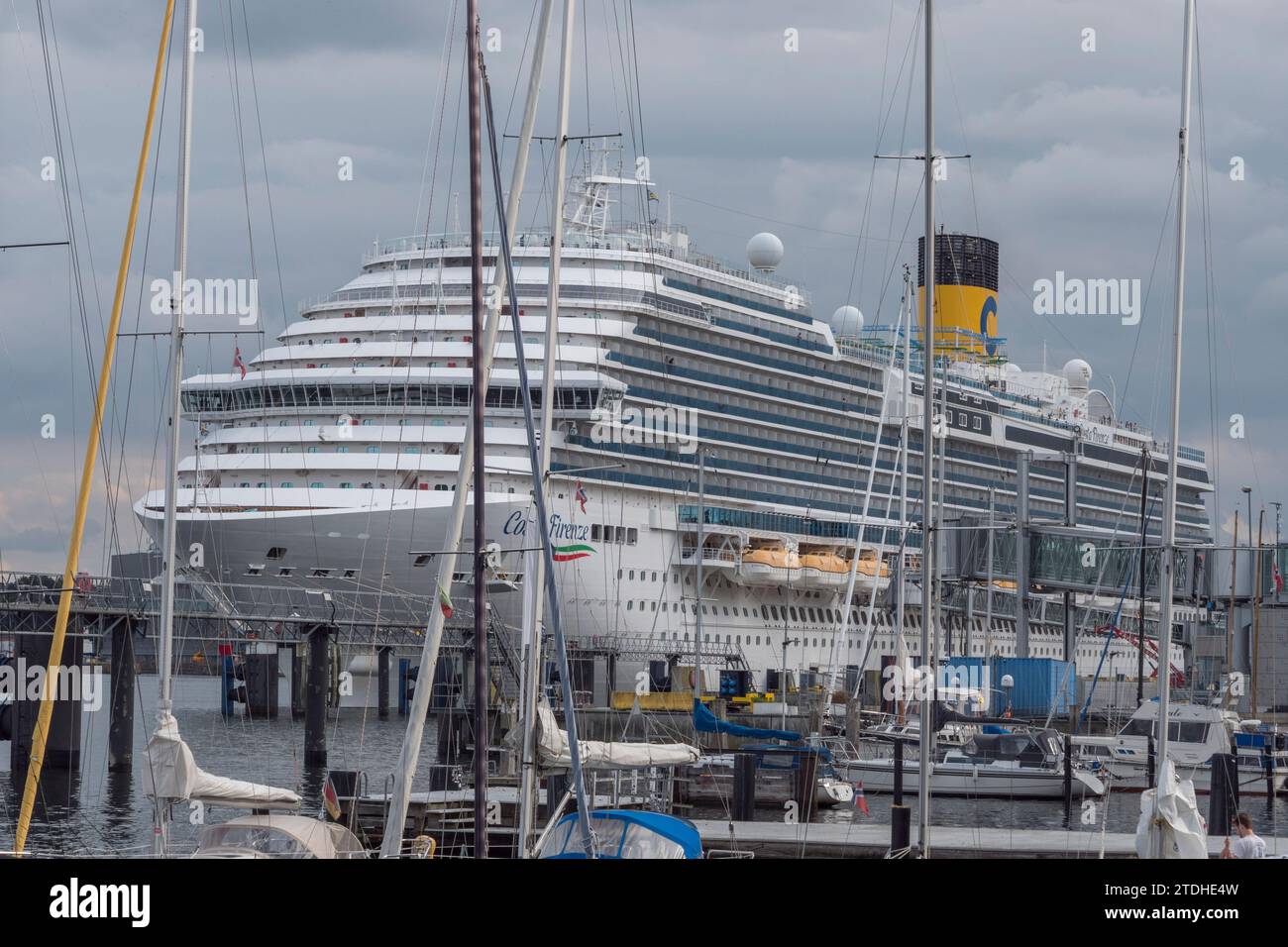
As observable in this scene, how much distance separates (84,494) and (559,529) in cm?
2942

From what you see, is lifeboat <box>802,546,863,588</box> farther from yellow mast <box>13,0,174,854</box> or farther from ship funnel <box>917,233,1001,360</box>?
yellow mast <box>13,0,174,854</box>

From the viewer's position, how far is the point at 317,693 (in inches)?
1681

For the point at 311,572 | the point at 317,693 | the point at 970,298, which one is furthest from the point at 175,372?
the point at 970,298

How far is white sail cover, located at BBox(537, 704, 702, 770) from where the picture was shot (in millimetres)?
17250

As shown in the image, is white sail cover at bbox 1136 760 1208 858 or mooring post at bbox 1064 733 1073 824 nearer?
white sail cover at bbox 1136 760 1208 858

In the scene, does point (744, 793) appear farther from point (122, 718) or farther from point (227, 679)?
point (227, 679)

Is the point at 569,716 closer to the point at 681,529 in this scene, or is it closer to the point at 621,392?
the point at 621,392

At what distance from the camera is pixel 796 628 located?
64312 mm

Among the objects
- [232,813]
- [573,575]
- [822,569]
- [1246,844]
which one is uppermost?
[822,569]

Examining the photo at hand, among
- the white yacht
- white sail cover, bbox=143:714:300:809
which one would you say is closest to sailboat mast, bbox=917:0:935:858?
white sail cover, bbox=143:714:300:809

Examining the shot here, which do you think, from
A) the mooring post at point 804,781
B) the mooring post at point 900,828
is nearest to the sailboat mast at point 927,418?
the mooring post at point 900,828

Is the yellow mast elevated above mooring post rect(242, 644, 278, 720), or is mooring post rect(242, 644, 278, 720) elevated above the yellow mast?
the yellow mast

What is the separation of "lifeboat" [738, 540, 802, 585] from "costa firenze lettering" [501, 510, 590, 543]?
29.1 feet

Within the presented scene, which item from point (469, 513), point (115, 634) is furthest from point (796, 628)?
point (115, 634)
